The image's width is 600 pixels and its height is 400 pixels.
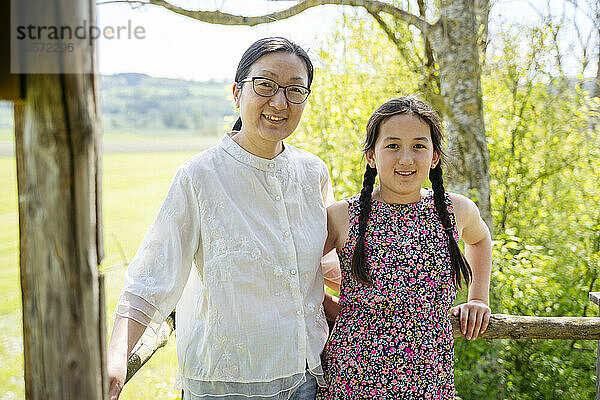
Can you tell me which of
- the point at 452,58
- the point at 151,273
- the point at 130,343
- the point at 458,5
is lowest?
the point at 130,343

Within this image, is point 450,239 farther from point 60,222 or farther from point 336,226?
point 60,222

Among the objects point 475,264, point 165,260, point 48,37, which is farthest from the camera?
point 475,264

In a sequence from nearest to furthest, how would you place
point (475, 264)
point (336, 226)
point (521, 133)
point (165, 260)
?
point (165, 260), point (336, 226), point (475, 264), point (521, 133)

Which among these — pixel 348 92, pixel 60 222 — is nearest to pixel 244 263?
pixel 60 222

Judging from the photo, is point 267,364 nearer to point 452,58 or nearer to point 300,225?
point 300,225

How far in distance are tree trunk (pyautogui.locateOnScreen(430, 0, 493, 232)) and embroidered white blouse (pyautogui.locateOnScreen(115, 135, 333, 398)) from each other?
244 centimetres

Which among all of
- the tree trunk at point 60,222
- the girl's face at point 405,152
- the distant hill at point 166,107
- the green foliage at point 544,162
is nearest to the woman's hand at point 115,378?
the tree trunk at point 60,222

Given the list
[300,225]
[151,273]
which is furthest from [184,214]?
[300,225]

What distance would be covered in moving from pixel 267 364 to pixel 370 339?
36 cm

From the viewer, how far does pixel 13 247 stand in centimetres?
1049

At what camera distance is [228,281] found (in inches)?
67.1

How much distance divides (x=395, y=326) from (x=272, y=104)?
80cm

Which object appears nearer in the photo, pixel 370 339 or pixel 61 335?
pixel 61 335

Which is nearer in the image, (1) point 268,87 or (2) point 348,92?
(1) point 268,87
